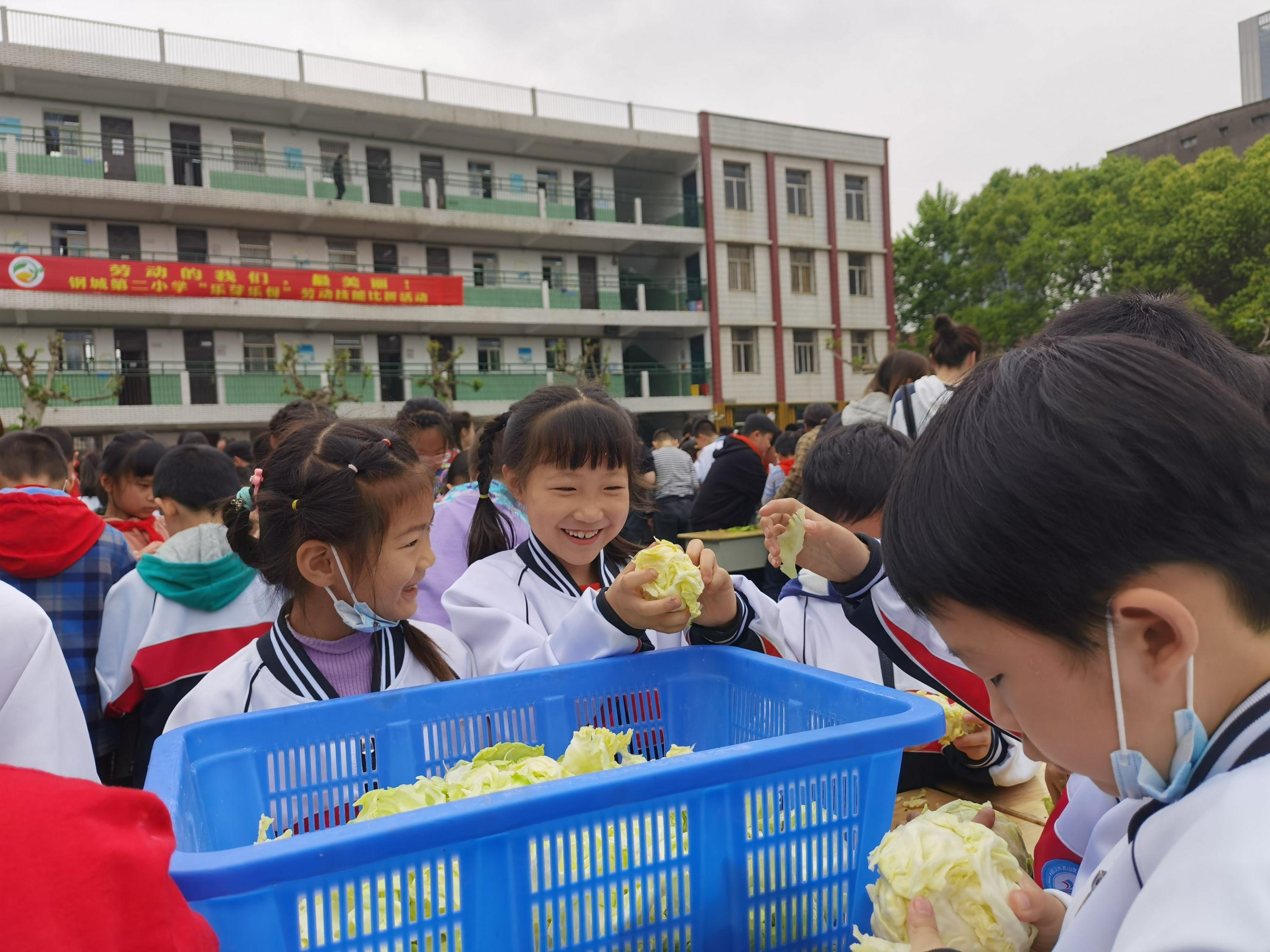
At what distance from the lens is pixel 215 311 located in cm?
1953

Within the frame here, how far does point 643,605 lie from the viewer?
156cm

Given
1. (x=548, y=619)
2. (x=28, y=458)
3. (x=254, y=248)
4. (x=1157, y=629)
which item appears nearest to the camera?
(x=1157, y=629)

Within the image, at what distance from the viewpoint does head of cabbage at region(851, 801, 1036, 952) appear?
0.95m

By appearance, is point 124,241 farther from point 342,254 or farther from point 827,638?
point 827,638

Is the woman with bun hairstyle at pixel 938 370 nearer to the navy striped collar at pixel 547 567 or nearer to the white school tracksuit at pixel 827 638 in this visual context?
the white school tracksuit at pixel 827 638

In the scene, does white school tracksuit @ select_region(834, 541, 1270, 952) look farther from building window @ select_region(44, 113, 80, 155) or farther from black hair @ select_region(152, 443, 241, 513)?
building window @ select_region(44, 113, 80, 155)

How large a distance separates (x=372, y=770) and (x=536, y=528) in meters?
0.88

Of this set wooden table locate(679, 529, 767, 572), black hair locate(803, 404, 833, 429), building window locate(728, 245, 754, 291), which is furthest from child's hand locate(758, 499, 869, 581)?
building window locate(728, 245, 754, 291)

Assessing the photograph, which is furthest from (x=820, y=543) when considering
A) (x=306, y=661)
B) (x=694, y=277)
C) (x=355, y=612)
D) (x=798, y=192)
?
(x=798, y=192)

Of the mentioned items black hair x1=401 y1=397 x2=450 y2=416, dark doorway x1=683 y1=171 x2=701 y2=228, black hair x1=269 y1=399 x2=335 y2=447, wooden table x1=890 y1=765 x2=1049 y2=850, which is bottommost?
wooden table x1=890 y1=765 x2=1049 y2=850

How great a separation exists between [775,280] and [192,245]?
1571 centimetres

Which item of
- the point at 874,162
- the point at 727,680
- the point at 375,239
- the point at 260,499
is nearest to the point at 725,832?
the point at 727,680

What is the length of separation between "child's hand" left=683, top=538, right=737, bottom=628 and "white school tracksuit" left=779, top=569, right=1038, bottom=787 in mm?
390

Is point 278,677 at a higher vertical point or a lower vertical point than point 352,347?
lower
